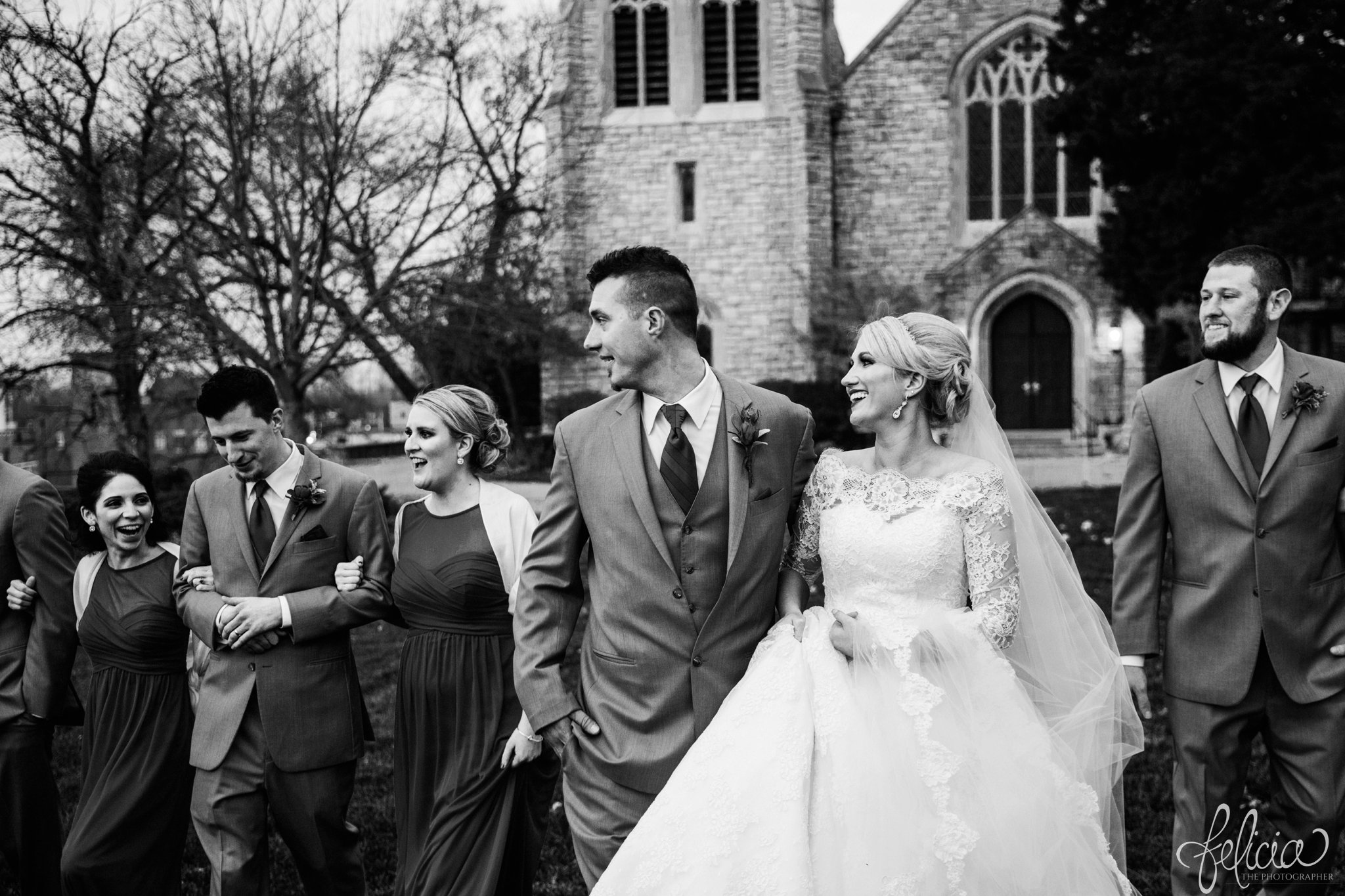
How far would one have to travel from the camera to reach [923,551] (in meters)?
3.77

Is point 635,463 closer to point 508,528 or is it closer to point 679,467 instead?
point 679,467

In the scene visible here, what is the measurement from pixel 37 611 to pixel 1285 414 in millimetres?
4661

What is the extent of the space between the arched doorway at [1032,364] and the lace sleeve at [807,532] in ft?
76.3

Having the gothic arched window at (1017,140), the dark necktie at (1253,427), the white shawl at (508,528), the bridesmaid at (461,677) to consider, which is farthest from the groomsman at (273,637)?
the gothic arched window at (1017,140)

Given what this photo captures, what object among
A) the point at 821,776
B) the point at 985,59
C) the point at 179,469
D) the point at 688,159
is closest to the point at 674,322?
the point at 821,776

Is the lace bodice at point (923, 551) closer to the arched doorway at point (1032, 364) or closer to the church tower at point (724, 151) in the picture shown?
the church tower at point (724, 151)

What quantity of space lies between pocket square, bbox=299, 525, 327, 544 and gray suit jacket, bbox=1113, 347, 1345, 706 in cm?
283

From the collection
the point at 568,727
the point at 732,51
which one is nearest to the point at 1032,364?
the point at 732,51

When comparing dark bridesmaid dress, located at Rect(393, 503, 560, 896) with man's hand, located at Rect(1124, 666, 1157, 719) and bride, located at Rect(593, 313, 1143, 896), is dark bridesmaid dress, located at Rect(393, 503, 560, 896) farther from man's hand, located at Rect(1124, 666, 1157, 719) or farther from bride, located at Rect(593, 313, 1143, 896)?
man's hand, located at Rect(1124, 666, 1157, 719)

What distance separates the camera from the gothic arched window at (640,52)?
2675 cm

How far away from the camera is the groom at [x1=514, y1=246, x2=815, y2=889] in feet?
12.0

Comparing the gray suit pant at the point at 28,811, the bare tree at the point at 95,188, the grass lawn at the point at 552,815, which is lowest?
the grass lawn at the point at 552,815

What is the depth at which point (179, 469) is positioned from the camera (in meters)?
15.8

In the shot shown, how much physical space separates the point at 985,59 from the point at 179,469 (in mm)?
19240
